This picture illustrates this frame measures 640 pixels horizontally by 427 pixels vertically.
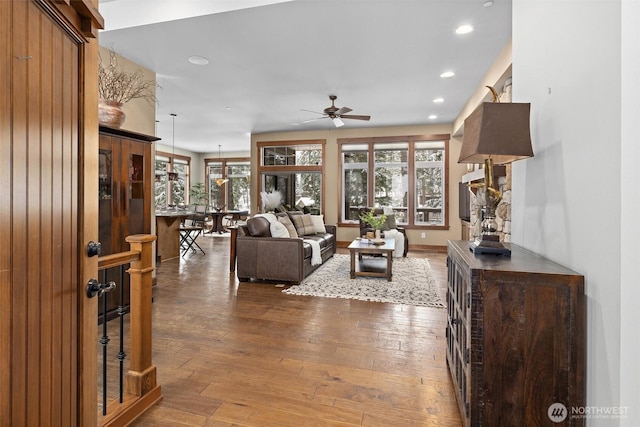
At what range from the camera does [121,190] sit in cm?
319

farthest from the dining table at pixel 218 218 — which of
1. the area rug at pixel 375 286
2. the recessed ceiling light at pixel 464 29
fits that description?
the recessed ceiling light at pixel 464 29

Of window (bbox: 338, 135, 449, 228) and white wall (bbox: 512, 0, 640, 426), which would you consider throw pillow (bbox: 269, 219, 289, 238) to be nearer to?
white wall (bbox: 512, 0, 640, 426)

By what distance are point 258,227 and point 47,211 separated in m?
3.66

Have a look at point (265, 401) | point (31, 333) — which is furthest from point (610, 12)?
point (265, 401)

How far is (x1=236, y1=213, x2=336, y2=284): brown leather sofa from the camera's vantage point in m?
4.43

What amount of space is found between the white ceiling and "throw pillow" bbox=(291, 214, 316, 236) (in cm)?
215

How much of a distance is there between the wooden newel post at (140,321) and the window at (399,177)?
648 centimetres

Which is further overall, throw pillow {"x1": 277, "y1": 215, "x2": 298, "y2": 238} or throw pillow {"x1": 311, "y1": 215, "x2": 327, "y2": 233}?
throw pillow {"x1": 311, "y1": 215, "x2": 327, "y2": 233}

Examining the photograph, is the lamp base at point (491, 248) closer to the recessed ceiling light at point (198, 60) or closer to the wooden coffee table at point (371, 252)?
the wooden coffee table at point (371, 252)

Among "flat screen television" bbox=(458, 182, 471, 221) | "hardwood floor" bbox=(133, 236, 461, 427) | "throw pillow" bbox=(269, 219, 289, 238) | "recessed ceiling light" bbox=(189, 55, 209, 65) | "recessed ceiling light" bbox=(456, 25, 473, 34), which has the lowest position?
"hardwood floor" bbox=(133, 236, 461, 427)

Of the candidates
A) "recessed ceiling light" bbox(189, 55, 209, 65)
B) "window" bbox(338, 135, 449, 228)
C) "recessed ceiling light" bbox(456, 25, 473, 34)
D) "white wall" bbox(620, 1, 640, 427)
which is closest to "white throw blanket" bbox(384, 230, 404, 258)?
"window" bbox(338, 135, 449, 228)

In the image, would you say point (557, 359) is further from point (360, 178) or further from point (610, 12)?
point (360, 178)

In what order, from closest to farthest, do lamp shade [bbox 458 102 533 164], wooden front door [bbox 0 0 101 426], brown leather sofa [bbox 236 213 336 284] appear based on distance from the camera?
wooden front door [bbox 0 0 101 426], lamp shade [bbox 458 102 533 164], brown leather sofa [bbox 236 213 336 284]

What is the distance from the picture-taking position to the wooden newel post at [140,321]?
6.05ft
